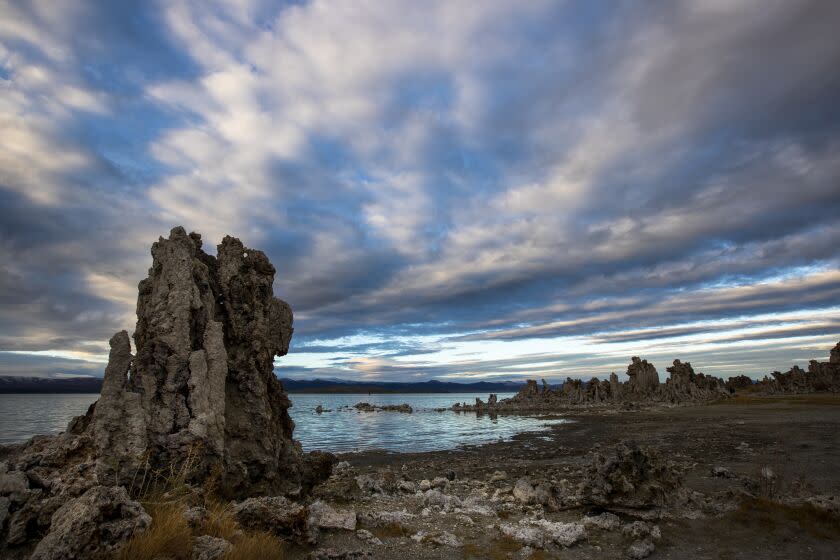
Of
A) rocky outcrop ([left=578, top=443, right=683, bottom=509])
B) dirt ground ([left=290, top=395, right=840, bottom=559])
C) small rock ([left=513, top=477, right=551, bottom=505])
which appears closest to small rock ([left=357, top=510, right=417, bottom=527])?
dirt ground ([left=290, top=395, right=840, bottom=559])

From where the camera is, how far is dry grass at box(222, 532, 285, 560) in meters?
7.27

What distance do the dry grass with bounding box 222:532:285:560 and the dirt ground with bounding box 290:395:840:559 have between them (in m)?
0.94

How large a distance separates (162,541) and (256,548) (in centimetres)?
179

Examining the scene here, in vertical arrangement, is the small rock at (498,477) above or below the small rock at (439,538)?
below

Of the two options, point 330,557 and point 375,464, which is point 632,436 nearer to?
point 375,464

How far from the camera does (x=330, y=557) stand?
8875 millimetres

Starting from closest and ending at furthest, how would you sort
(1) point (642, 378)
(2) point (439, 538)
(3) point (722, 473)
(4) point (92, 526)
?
(4) point (92, 526) < (2) point (439, 538) < (3) point (722, 473) < (1) point (642, 378)

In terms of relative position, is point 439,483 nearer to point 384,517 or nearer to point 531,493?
point 531,493

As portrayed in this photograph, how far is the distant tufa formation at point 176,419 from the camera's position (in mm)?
6898

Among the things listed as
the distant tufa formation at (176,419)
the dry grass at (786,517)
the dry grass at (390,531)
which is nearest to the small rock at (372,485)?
the distant tufa formation at (176,419)

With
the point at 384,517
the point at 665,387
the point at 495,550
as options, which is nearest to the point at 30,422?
the point at 384,517

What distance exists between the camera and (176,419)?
37.8ft

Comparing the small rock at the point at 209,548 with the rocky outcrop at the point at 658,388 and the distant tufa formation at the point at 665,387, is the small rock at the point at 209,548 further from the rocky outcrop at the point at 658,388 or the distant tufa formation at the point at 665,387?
the distant tufa formation at the point at 665,387

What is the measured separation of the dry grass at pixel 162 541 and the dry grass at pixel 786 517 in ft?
42.1
